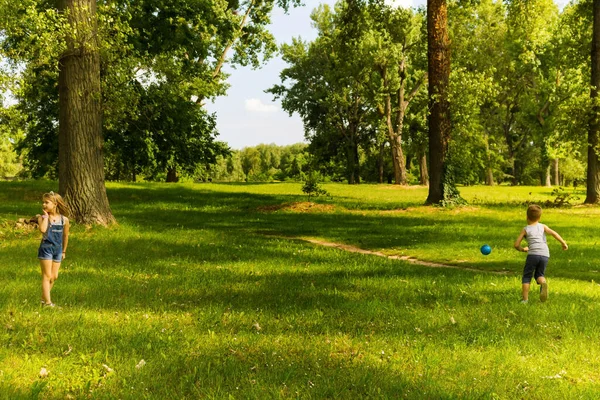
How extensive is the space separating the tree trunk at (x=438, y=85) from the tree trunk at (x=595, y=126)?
7549 millimetres

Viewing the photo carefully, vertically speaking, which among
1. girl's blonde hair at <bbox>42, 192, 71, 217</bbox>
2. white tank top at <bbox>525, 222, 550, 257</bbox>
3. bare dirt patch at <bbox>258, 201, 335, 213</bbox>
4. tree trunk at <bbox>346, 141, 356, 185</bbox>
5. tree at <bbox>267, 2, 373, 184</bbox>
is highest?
tree at <bbox>267, 2, 373, 184</bbox>

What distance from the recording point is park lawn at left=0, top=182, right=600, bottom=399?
185 inches

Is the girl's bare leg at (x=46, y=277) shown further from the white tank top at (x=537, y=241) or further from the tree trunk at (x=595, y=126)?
the tree trunk at (x=595, y=126)

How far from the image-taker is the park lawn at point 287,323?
15.5 ft

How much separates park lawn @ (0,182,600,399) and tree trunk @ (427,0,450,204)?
30.8 ft

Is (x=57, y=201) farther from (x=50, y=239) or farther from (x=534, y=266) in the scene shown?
(x=534, y=266)

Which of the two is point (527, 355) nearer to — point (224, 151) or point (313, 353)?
point (313, 353)

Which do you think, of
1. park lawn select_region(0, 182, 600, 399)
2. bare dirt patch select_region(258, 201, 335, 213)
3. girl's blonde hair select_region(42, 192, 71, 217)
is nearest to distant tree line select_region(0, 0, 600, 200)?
bare dirt patch select_region(258, 201, 335, 213)

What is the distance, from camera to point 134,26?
22.2 m

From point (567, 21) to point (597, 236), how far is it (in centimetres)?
1825

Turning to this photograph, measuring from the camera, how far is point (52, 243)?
287 inches

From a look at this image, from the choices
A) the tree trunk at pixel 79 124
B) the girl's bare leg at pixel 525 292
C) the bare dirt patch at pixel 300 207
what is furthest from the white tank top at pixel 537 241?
the bare dirt patch at pixel 300 207

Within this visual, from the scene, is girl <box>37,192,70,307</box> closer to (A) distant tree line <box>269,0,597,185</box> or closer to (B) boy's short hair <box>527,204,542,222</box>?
(B) boy's short hair <box>527,204,542,222</box>

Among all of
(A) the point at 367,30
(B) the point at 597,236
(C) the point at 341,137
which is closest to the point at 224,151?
(A) the point at 367,30
